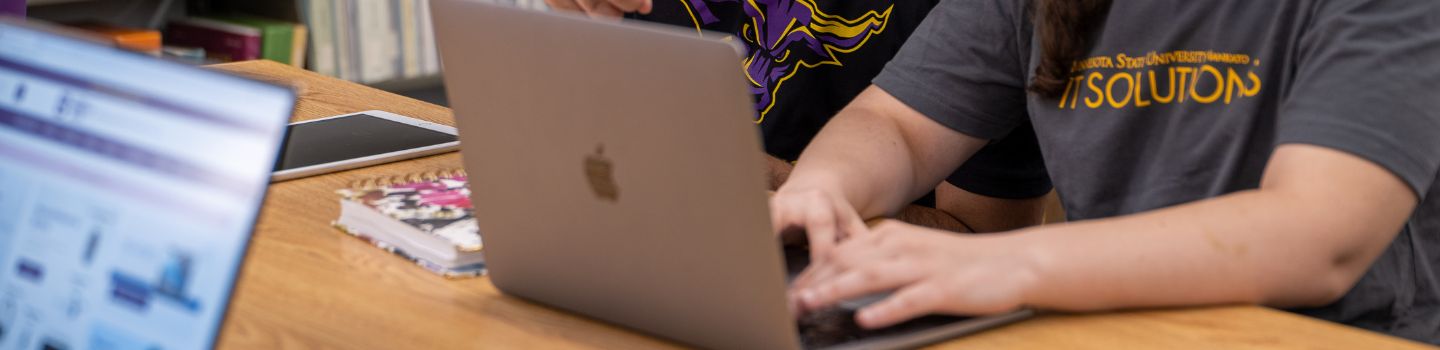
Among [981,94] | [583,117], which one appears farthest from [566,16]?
[981,94]

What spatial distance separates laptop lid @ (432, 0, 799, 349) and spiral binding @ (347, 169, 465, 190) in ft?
1.15

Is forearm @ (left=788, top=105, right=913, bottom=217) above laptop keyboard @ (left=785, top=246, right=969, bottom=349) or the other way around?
the other way around

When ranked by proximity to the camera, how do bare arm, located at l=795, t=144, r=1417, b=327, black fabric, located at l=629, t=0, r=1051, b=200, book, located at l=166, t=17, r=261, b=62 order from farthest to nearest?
book, located at l=166, t=17, r=261, b=62 → black fabric, located at l=629, t=0, r=1051, b=200 → bare arm, located at l=795, t=144, r=1417, b=327

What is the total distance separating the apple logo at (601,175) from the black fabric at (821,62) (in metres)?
0.92

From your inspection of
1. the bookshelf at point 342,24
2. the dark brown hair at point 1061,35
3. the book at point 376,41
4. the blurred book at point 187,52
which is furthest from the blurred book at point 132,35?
the dark brown hair at point 1061,35

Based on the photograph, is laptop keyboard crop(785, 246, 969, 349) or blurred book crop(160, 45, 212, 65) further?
blurred book crop(160, 45, 212, 65)

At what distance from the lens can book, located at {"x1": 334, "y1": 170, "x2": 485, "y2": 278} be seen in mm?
1014

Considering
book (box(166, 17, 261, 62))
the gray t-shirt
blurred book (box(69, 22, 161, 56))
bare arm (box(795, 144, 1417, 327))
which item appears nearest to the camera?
bare arm (box(795, 144, 1417, 327))

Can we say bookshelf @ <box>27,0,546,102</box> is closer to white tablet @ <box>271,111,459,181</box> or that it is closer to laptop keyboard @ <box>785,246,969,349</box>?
white tablet @ <box>271,111,459,181</box>

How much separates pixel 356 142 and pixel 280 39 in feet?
5.10

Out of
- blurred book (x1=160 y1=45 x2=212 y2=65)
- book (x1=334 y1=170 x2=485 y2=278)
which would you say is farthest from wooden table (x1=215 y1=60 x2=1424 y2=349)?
blurred book (x1=160 y1=45 x2=212 y2=65)

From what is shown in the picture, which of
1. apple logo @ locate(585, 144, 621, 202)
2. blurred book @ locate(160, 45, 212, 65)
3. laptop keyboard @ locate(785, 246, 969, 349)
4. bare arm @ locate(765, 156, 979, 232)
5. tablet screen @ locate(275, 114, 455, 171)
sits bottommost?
blurred book @ locate(160, 45, 212, 65)

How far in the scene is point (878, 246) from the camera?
0.89 m

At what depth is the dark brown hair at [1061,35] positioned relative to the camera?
3.96ft
